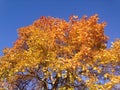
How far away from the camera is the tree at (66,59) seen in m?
32.5

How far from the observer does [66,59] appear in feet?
106

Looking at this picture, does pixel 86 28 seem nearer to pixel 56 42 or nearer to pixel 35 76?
pixel 56 42

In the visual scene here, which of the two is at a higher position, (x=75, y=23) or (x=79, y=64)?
(x=75, y=23)

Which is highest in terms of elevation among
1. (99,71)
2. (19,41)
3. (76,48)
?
(19,41)

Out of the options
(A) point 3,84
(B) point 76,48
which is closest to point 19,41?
(A) point 3,84

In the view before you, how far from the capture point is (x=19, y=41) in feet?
127

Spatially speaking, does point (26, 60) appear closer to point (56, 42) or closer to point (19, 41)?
point (56, 42)

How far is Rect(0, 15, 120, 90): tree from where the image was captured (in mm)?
32469

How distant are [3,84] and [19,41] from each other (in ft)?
16.9

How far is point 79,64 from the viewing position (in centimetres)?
3197

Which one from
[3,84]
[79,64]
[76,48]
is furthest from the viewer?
[3,84]

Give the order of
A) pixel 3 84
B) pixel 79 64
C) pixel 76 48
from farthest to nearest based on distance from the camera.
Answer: pixel 3 84 < pixel 76 48 < pixel 79 64

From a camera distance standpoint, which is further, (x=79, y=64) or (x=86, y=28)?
(x=86, y=28)

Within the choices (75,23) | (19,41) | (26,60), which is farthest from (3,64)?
(75,23)
